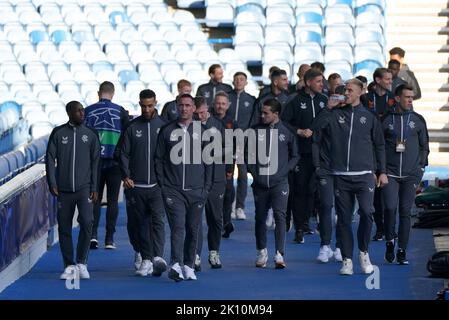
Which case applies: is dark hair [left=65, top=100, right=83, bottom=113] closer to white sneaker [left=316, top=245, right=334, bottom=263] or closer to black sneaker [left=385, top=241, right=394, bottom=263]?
white sneaker [left=316, top=245, right=334, bottom=263]

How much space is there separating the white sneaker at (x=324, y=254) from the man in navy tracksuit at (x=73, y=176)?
264 centimetres

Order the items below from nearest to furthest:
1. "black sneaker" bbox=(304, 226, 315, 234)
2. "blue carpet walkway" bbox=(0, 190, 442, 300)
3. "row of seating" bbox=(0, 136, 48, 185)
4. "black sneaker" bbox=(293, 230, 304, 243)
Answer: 1. "blue carpet walkway" bbox=(0, 190, 442, 300)
2. "row of seating" bbox=(0, 136, 48, 185)
3. "black sneaker" bbox=(293, 230, 304, 243)
4. "black sneaker" bbox=(304, 226, 315, 234)

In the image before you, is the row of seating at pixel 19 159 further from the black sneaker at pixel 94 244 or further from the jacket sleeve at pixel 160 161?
the jacket sleeve at pixel 160 161

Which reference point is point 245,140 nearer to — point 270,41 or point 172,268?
point 172,268

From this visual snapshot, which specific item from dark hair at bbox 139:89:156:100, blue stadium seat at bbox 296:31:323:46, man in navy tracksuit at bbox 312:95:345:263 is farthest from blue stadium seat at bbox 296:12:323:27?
dark hair at bbox 139:89:156:100

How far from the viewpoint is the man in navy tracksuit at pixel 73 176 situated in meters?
13.1

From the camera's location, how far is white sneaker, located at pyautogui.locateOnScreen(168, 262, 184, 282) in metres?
12.7

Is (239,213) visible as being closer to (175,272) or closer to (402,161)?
(402,161)

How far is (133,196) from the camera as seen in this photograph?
13.3m

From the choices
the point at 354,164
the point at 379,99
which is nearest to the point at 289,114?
the point at 379,99

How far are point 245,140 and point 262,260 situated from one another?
1222 mm

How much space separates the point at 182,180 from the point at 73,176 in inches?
42.4

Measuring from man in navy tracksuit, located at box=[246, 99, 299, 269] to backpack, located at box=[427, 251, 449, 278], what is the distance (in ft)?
5.42
